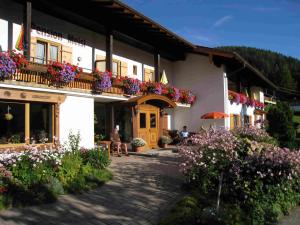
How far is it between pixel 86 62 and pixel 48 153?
858cm

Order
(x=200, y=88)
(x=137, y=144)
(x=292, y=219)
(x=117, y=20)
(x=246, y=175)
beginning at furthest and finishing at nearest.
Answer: (x=200, y=88) < (x=117, y=20) < (x=137, y=144) < (x=246, y=175) < (x=292, y=219)

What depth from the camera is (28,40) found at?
13.4 meters

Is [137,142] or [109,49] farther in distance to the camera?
[137,142]

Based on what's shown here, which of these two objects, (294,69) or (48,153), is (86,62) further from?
(294,69)

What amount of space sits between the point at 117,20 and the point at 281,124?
9147mm

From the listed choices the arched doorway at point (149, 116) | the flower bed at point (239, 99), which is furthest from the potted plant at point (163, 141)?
the flower bed at point (239, 99)

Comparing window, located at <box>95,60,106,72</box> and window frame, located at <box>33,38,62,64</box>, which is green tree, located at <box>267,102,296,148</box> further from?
window frame, located at <box>33,38,62,64</box>

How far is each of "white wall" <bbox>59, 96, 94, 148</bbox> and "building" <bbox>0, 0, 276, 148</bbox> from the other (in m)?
0.04

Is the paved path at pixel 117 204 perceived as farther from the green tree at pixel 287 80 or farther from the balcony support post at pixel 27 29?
the green tree at pixel 287 80

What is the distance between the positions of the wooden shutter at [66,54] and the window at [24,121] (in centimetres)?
281

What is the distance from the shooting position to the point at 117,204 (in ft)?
29.2

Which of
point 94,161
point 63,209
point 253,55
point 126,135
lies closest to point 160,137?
point 126,135

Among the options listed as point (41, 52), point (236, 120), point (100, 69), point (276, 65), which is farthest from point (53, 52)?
point (276, 65)

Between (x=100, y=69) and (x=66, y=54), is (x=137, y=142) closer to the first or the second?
(x=100, y=69)
